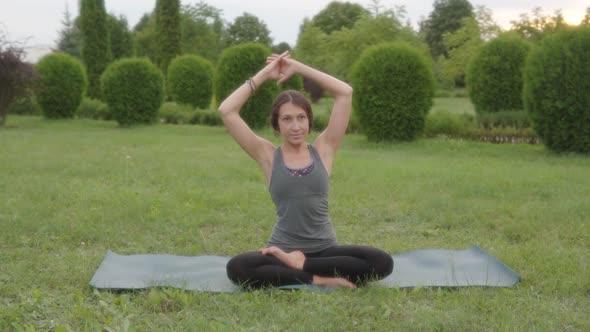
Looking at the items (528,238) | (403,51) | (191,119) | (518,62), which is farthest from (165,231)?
(191,119)

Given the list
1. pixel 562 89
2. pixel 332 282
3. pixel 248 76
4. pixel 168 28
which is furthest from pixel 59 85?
pixel 332 282

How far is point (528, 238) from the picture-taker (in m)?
5.48

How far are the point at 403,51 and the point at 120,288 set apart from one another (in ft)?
34.7

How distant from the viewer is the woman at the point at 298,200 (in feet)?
13.1

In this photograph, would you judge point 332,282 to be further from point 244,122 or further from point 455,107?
point 455,107

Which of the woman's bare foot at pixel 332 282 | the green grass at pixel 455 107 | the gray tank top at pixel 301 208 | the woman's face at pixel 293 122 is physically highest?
the woman's face at pixel 293 122

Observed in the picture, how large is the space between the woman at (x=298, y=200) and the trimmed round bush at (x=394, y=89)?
934cm

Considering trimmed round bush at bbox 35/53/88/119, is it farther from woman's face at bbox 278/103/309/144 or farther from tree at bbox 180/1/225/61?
tree at bbox 180/1/225/61

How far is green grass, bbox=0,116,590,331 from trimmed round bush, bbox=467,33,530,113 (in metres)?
4.96

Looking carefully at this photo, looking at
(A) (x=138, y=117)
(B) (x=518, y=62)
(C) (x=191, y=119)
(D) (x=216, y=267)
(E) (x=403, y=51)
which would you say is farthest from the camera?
(C) (x=191, y=119)

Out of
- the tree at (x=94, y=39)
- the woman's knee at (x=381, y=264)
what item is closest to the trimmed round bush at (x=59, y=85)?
the tree at (x=94, y=39)

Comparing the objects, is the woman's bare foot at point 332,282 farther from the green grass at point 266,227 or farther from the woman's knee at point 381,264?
the woman's knee at point 381,264

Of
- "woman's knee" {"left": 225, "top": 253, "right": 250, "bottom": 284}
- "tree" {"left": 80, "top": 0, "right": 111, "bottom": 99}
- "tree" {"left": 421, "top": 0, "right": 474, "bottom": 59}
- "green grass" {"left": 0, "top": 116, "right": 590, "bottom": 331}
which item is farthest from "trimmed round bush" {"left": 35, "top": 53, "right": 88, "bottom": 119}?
"tree" {"left": 421, "top": 0, "right": 474, "bottom": 59}

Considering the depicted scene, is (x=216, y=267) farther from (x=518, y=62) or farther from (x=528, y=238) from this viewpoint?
(x=518, y=62)
